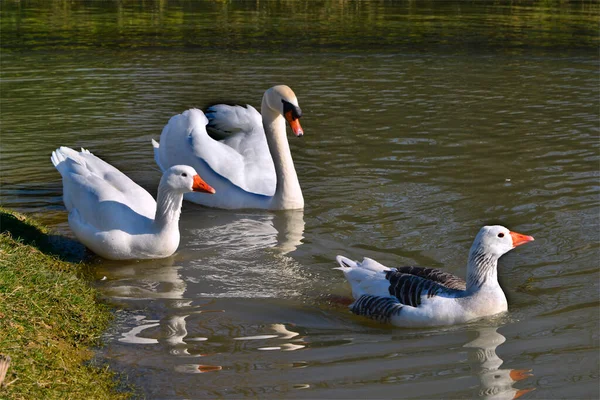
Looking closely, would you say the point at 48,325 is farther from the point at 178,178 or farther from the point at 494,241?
the point at 494,241

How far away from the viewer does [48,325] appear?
20.8 feet

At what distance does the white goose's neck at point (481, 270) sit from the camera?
273 inches

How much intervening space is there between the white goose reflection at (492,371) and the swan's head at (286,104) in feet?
13.6

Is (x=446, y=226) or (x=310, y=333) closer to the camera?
(x=310, y=333)

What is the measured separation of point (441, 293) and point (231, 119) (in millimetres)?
4947

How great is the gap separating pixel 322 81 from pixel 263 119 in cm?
698

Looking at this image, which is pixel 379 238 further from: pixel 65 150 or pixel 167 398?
pixel 167 398

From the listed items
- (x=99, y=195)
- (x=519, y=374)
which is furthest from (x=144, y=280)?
(x=519, y=374)

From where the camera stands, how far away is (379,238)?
357 inches

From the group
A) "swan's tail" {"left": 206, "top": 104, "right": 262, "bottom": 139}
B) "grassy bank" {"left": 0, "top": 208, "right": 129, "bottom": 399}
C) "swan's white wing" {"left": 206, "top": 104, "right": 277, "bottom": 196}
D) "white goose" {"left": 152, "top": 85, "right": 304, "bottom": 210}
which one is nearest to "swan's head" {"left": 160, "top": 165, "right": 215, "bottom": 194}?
"grassy bank" {"left": 0, "top": 208, "right": 129, "bottom": 399}

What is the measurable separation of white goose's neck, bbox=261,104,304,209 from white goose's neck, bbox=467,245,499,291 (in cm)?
352

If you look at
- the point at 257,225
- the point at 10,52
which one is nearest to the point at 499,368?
the point at 257,225

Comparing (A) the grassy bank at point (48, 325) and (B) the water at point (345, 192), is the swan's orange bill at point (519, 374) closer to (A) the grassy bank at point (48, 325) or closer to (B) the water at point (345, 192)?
(B) the water at point (345, 192)

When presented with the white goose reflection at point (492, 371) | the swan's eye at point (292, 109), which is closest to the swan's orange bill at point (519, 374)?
the white goose reflection at point (492, 371)
